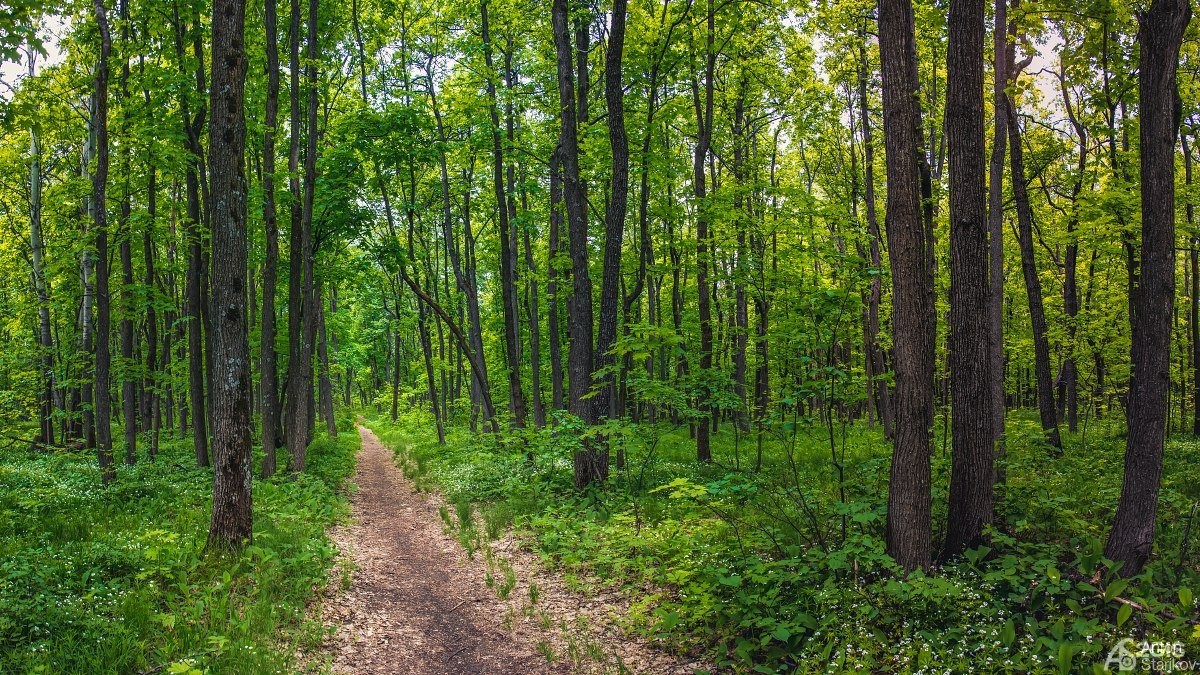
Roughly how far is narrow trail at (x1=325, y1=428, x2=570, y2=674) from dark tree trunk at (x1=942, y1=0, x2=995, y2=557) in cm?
438

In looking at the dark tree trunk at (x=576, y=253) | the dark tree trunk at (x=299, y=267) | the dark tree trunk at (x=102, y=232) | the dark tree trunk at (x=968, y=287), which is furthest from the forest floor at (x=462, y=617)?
the dark tree trunk at (x=102, y=232)

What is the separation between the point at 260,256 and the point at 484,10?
9.20 m

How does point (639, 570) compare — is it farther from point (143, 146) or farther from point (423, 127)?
point (423, 127)

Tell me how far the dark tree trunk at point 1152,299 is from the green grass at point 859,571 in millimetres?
395

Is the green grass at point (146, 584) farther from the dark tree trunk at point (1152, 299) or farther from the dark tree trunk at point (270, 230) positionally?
the dark tree trunk at point (1152, 299)

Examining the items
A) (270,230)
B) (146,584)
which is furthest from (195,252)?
(146,584)

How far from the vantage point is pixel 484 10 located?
50.9 feet

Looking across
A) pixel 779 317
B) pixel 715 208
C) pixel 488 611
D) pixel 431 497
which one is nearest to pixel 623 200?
pixel 715 208

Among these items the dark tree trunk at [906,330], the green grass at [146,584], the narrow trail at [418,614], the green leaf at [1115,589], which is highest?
the dark tree trunk at [906,330]

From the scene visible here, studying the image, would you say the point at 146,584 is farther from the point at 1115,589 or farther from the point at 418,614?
the point at 1115,589

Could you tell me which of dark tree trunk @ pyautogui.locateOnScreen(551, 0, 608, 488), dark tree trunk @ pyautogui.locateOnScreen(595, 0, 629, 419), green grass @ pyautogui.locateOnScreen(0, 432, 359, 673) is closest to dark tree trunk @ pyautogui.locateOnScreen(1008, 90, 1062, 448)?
dark tree trunk @ pyautogui.locateOnScreen(595, 0, 629, 419)

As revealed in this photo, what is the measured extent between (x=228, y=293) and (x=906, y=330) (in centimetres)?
772

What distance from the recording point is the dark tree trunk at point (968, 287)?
230 inches

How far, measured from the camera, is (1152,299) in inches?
204
